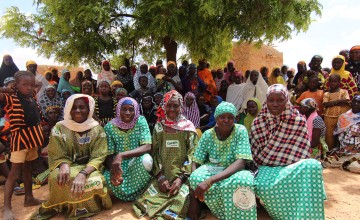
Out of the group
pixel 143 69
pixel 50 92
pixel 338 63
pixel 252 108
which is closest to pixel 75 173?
pixel 50 92

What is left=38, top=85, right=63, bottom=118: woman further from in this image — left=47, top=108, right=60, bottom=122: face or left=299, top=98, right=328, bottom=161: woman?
left=299, top=98, right=328, bottom=161: woman

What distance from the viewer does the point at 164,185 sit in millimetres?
3967

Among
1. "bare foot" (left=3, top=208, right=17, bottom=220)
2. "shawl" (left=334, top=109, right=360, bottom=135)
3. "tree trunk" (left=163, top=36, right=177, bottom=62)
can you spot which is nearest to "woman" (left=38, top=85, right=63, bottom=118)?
"bare foot" (left=3, top=208, right=17, bottom=220)

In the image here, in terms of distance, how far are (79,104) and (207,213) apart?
82.4 inches

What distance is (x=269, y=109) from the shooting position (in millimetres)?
3787

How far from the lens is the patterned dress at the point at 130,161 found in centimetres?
424

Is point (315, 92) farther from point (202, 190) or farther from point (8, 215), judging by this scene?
point (8, 215)

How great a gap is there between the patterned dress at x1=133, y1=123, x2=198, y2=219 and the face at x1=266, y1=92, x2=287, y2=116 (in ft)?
3.71

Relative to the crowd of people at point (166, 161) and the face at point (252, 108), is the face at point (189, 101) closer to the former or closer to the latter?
the face at point (252, 108)

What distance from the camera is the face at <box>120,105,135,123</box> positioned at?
4340mm

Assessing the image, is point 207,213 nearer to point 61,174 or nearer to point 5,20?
point 61,174

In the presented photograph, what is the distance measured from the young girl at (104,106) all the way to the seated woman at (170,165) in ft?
4.98

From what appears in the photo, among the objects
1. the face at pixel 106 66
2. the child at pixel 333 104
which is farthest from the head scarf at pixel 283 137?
the face at pixel 106 66

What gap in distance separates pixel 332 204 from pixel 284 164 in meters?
1.13
